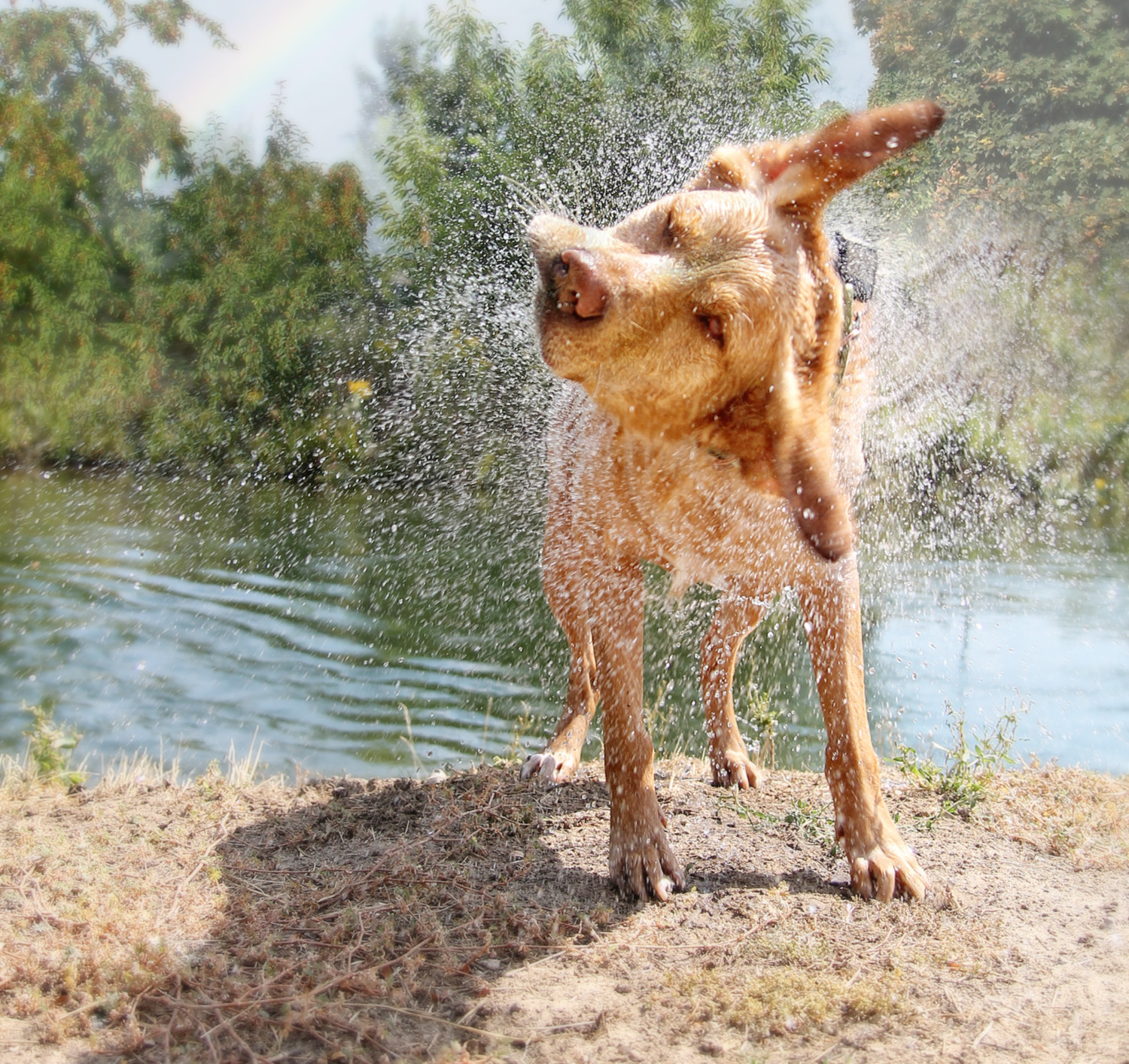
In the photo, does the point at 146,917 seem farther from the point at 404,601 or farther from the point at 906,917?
the point at 404,601

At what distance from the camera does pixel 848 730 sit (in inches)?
118

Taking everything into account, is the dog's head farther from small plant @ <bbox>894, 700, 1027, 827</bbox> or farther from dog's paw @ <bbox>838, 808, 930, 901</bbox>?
small plant @ <bbox>894, 700, 1027, 827</bbox>

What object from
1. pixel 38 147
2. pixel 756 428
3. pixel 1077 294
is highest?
pixel 38 147

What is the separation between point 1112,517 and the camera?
45.9ft

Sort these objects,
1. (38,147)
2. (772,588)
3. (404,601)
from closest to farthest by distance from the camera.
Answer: (772,588) → (404,601) → (38,147)

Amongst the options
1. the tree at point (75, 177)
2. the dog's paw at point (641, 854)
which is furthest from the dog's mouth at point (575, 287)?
the tree at point (75, 177)

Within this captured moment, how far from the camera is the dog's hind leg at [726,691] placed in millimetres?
4035

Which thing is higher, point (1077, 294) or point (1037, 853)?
point (1077, 294)

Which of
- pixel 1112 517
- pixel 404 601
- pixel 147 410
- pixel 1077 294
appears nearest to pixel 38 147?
pixel 147 410

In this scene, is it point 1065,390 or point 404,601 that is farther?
point 1065,390

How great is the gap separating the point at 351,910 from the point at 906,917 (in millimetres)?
1600

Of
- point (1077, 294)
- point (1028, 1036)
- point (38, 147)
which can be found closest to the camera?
point (1028, 1036)

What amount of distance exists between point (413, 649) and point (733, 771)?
5.14 metres

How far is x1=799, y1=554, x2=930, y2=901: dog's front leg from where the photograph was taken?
9.75ft
